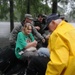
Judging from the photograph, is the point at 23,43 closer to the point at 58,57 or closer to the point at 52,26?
the point at 52,26

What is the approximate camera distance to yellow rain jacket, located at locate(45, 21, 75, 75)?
420cm

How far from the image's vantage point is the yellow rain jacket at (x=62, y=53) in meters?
4.20

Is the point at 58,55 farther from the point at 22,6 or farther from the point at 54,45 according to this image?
the point at 22,6

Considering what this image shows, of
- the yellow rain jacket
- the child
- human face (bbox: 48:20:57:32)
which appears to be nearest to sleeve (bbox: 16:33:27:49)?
the child

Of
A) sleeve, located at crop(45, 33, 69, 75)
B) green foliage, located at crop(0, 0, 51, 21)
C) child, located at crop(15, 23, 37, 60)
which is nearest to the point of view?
sleeve, located at crop(45, 33, 69, 75)

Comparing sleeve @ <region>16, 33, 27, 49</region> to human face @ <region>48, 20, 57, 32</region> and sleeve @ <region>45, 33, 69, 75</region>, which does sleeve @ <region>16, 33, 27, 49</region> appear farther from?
sleeve @ <region>45, 33, 69, 75</region>

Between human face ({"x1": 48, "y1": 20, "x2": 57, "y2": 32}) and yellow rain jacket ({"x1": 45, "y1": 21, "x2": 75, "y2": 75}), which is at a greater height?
human face ({"x1": 48, "y1": 20, "x2": 57, "y2": 32})

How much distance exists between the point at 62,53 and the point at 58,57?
0.06m

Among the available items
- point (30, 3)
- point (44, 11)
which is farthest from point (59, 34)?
point (44, 11)

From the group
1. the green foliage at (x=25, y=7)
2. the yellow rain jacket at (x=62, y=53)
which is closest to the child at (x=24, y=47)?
the yellow rain jacket at (x=62, y=53)

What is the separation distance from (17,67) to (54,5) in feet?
40.2

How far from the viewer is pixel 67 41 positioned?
4.27 m

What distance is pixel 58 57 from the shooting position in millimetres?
4199

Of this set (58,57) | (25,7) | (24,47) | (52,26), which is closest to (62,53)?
(58,57)
